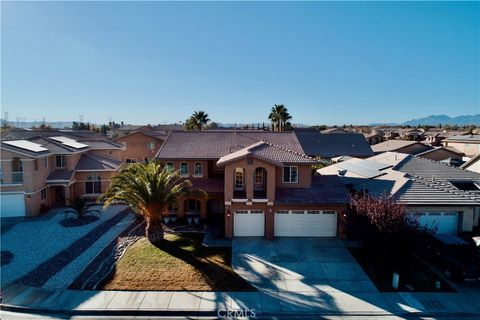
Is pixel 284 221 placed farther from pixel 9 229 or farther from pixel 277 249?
pixel 9 229

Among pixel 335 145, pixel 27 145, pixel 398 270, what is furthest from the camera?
pixel 335 145

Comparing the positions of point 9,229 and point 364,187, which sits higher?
point 364,187

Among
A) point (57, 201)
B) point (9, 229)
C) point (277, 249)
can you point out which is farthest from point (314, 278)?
point (57, 201)

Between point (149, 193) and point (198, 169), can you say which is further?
point (198, 169)

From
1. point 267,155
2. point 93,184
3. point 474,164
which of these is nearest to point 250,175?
point 267,155

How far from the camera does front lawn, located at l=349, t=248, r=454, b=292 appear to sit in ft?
49.6

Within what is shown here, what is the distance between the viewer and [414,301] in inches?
547

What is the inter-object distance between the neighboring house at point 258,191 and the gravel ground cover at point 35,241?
24.0 ft

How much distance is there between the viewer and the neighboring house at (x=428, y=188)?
20394mm

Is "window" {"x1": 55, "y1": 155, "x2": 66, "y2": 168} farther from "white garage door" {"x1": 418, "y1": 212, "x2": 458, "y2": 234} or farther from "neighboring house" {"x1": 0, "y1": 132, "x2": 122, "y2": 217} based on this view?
"white garage door" {"x1": 418, "y1": 212, "x2": 458, "y2": 234}

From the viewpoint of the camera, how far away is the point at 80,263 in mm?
17484

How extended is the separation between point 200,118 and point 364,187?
43765mm

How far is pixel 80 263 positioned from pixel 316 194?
1597cm

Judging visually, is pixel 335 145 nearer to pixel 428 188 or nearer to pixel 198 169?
pixel 428 188
